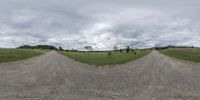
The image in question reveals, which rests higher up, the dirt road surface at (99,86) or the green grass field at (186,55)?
the green grass field at (186,55)

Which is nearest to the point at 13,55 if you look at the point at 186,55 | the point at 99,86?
the point at 186,55

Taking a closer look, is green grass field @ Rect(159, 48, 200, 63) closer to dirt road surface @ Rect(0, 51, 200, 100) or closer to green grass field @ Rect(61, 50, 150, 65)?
green grass field @ Rect(61, 50, 150, 65)

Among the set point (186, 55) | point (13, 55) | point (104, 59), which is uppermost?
point (13, 55)

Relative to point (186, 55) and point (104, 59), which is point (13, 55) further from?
point (186, 55)

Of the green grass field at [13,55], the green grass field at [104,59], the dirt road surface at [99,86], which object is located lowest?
the dirt road surface at [99,86]

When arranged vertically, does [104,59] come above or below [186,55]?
below

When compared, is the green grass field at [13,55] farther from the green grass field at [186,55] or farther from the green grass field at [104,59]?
the green grass field at [186,55]

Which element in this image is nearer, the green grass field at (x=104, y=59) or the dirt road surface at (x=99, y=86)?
the dirt road surface at (x=99, y=86)

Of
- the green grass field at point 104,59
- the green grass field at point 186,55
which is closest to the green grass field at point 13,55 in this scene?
the green grass field at point 104,59

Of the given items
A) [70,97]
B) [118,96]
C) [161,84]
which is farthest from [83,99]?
[161,84]

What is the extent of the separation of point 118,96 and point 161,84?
271 inches

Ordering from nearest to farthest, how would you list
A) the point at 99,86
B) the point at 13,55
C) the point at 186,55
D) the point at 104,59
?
the point at 99,86, the point at 104,59, the point at 13,55, the point at 186,55

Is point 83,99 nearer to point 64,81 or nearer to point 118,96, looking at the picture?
point 118,96

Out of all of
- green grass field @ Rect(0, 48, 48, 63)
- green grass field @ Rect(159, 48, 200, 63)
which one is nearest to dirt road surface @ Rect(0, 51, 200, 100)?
green grass field @ Rect(0, 48, 48, 63)
